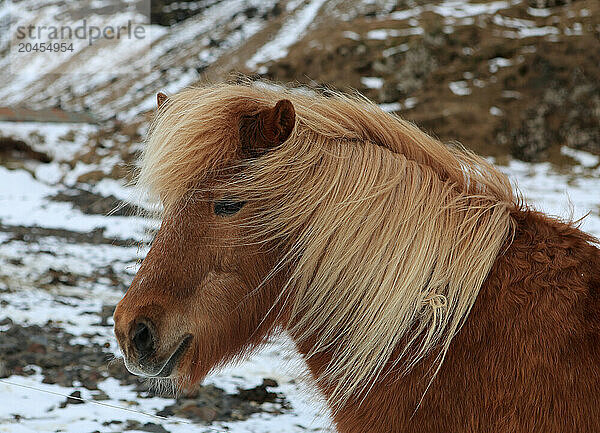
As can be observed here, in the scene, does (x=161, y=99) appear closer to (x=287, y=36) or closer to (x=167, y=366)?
(x=167, y=366)

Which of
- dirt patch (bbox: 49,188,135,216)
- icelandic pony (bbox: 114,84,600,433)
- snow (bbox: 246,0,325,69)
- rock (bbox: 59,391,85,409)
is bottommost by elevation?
dirt patch (bbox: 49,188,135,216)

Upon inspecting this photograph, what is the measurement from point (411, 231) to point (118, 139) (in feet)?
44.4

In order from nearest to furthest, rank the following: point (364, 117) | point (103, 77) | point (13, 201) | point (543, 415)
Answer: point (543, 415), point (364, 117), point (13, 201), point (103, 77)

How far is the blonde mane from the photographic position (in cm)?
189

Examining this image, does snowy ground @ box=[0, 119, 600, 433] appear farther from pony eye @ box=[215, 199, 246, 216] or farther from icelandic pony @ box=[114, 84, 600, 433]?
pony eye @ box=[215, 199, 246, 216]

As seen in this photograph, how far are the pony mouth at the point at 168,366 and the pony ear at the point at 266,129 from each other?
0.71m

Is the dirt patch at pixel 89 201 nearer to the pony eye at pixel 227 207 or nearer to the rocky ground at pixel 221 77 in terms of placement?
the rocky ground at pixel 221 77

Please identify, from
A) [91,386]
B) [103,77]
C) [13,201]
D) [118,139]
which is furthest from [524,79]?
[103,77]

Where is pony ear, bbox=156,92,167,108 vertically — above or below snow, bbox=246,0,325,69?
above

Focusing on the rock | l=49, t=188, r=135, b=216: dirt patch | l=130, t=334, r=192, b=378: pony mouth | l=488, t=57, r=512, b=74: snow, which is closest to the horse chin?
l=130, t=334, r=192, b=378: pony mouth

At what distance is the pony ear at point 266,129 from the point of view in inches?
74.9

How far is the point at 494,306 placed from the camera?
1864 millimetres

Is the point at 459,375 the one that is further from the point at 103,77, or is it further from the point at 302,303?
the point at 103,77

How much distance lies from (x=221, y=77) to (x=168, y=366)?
13.5 m
